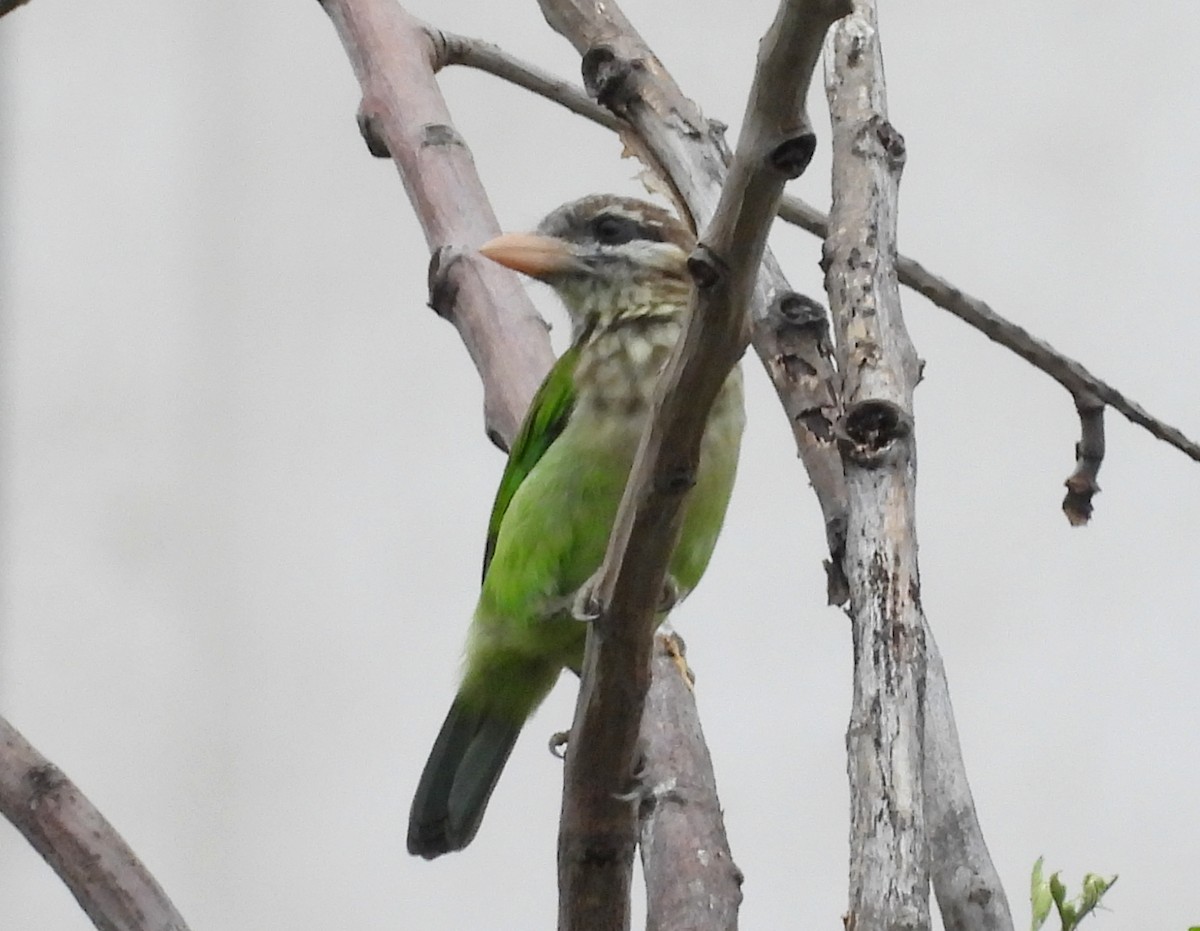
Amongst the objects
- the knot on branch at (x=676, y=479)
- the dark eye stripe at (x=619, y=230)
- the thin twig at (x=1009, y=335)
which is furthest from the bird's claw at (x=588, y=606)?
the dark eye stripe at (x=619, y=230)

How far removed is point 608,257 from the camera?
73.5 inches

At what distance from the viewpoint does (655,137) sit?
1600 mm

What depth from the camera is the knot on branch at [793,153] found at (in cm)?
87

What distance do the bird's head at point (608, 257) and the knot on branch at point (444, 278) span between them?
3.3 inches

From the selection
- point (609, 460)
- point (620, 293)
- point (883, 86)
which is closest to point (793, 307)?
point (883, 86)

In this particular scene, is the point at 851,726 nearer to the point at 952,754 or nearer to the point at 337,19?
the point at 952,754

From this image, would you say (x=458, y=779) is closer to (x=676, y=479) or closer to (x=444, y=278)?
(x=444, y=278)

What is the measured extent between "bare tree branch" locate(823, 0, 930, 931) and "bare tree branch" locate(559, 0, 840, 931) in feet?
0.46

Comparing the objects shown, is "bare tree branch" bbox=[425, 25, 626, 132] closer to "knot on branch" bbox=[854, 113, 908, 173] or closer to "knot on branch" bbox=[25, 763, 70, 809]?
"knot on branch" bbox=[854, 113, 908, 173]

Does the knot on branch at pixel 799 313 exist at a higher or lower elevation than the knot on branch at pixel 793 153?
higher

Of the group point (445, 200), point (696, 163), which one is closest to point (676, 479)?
point (696, 163)

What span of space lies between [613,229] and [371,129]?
0.42 metres

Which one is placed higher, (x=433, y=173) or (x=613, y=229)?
(x=433, y=173)

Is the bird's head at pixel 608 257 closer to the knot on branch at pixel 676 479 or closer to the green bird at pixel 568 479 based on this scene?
the green bird at pixel 568 479
